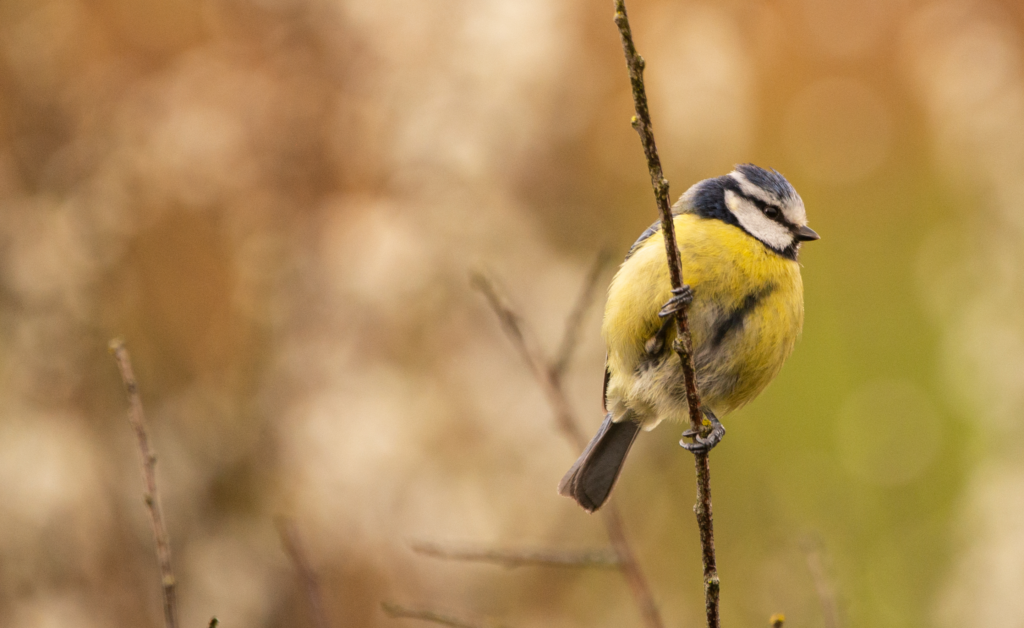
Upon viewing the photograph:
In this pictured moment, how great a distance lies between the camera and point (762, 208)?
2.25m

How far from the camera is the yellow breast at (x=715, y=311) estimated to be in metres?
2.02

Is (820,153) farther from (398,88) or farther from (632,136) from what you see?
(398,88)

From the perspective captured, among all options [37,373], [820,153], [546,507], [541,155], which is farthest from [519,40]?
[37,373]

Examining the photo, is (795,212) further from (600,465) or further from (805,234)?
(600,465)

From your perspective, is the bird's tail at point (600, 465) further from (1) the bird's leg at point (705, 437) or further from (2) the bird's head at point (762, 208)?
(2) the bird's head at point (762, 208)

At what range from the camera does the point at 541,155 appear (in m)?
4.29

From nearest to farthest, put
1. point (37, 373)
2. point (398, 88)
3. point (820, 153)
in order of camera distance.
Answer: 1. point (37, 373)
2. point (398, 88)
3. point (820, 153)

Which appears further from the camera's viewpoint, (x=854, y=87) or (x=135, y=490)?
(x=854, y=87)

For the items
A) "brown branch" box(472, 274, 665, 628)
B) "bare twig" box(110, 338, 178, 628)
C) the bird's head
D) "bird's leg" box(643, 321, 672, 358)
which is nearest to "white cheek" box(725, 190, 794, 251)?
the bird's head

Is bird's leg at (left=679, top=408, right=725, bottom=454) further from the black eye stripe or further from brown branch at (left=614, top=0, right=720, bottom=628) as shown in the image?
the black eye stripe

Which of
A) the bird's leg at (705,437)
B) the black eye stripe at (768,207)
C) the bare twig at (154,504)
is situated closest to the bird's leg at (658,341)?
the bird's leg at (705,437)

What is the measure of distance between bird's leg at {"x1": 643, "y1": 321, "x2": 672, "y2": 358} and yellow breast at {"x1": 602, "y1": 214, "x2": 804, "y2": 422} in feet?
0.04

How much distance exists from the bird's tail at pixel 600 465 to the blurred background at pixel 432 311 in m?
1.10

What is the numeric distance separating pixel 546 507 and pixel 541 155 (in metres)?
1.68
